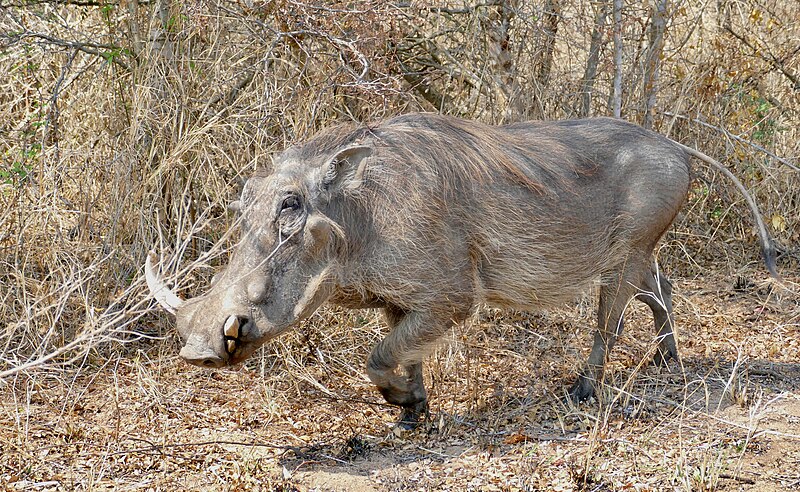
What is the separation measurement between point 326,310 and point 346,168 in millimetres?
1154

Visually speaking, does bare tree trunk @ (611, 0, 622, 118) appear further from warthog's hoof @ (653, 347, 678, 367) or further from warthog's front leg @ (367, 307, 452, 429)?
warthog's front leg @ (367, 307, 452, 429)

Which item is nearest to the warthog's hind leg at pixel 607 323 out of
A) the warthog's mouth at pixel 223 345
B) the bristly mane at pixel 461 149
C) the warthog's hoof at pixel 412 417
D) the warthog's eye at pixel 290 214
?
the bristly mane at pixel 461 149

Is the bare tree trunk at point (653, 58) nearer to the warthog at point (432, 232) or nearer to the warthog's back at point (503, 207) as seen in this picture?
the warthog at point (432, 232)

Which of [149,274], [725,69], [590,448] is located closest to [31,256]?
[149,274]

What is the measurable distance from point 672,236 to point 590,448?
291 cm

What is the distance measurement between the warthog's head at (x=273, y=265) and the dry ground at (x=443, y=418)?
1.88ft

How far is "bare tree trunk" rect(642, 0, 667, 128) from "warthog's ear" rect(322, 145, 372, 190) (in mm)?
2522

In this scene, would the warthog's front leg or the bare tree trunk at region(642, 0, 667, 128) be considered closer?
the warthog's front leg

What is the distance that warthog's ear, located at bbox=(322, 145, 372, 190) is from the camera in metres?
3.62

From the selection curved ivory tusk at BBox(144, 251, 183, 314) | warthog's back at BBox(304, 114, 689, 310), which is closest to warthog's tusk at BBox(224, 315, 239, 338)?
curved ivory tusk at BBox(144, 251, 183, 314)

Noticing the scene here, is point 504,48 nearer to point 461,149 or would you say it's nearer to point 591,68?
point 591,68

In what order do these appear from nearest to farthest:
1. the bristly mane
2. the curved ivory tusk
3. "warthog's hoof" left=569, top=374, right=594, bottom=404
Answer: the curved ivory tusk
the bristly mane
"warthog's hoof" left=569, top=374, right=594, bottom=404

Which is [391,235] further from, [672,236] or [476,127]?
[672,236]

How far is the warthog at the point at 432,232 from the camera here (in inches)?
133
